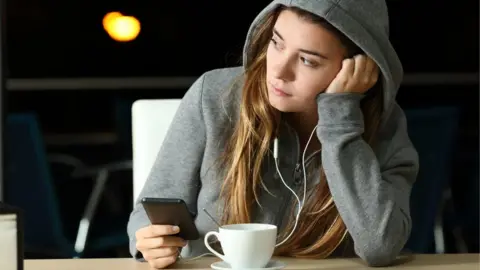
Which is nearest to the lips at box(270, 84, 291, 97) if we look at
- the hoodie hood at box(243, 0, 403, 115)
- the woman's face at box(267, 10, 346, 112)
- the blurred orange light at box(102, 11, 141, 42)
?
the woman's face at box(267, 10, 346, 112)

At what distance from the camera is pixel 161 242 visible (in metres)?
1.45

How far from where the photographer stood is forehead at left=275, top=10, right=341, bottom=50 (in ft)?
5.23

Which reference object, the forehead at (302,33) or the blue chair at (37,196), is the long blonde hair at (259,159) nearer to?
the forehead at (302,33)

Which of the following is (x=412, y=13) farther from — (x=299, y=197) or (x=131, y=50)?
(x=299, y=197)

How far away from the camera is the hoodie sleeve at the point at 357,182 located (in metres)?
1.61

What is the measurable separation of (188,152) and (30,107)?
152 cm

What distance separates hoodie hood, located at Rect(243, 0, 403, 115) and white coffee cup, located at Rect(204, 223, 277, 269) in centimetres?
45

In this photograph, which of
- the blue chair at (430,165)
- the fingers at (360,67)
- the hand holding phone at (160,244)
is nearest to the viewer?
the hand holding phone at (160,244)

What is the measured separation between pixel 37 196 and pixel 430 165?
1.39 metres

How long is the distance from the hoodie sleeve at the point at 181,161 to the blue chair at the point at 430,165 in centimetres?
109

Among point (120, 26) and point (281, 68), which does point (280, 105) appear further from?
point (120, 26)

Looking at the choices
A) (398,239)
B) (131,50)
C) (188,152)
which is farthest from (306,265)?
(131,50)

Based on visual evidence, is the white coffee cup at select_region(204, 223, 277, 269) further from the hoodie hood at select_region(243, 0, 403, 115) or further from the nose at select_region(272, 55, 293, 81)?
the hoodie hood at select_region(243, 0, 403, 115)

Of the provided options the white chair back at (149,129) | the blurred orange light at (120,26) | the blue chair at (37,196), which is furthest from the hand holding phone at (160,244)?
the blurred orange light at (120,26)
